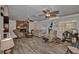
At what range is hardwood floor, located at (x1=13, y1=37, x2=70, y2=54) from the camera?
2.49 meters

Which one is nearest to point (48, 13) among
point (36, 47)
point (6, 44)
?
point (36, 47)

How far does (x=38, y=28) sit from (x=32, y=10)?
0.33m

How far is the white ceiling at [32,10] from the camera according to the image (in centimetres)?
246

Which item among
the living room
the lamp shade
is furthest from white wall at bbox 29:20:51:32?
the lamp shade

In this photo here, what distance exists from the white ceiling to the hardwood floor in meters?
0.43

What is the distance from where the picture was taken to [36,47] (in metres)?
2.51

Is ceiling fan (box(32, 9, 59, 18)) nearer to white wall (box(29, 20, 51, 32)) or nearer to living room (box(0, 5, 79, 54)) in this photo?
living room (box(0, 5, 79, 54))

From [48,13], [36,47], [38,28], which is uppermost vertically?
[48,13]

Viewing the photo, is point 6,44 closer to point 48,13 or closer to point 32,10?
point 32,10

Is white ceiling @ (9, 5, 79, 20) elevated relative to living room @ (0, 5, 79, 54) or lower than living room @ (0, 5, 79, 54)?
elevated

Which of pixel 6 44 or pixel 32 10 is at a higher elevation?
pixel 32 10

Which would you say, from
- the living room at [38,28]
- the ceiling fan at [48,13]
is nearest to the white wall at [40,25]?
the living room at [38,28]
